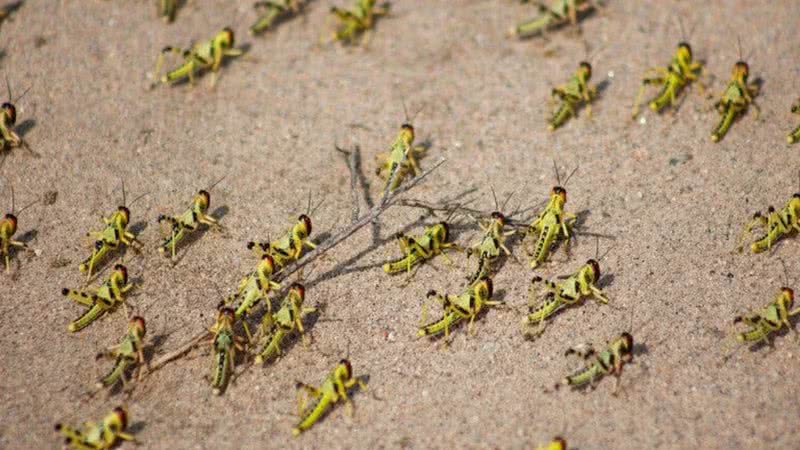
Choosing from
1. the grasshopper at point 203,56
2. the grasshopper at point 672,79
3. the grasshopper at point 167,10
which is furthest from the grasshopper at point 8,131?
the grasshopper at point 672,79

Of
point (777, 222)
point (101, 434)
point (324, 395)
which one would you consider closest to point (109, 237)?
point (101, 434)

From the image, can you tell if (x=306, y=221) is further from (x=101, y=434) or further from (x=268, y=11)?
(x=268, y=11)

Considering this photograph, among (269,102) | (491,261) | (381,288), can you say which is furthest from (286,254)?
(269,102)

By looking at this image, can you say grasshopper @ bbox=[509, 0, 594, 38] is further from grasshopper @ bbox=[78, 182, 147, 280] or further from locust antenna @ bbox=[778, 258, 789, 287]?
grasshopper @ bbox=[78, 182, 147, 280]

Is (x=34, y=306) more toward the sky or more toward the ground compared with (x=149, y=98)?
more toward the ground

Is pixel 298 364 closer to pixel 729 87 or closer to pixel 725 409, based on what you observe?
pixel 725 409

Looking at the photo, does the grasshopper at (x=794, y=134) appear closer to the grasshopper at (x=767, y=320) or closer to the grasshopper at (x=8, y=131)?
the grasshopper at (x=767, y=320)

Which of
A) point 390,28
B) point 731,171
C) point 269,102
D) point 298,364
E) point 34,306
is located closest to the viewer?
point 298,364
